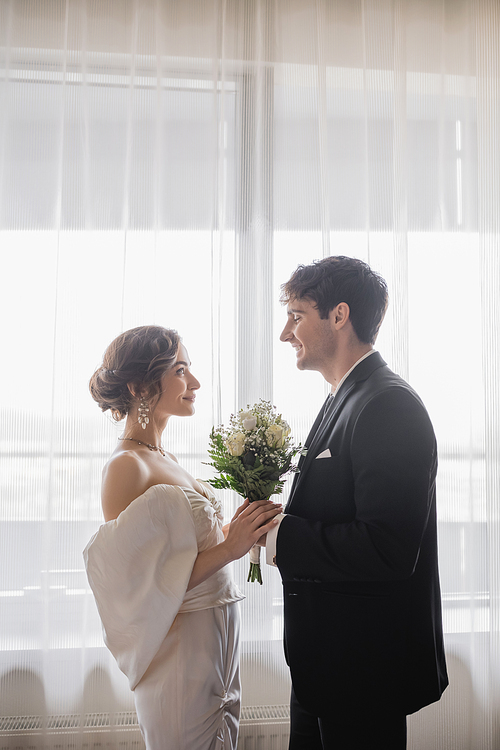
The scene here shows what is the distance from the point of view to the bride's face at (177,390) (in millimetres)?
1898

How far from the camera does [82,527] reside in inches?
91.5

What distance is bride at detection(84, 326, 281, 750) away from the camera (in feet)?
5.15

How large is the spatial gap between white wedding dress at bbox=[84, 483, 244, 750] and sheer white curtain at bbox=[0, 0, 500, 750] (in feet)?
2.44

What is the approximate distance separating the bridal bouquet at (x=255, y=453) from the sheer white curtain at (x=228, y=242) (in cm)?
76

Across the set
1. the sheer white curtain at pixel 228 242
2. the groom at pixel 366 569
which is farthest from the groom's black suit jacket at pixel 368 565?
the sheer white curtain at pixel 228 242

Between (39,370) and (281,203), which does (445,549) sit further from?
(39,370)

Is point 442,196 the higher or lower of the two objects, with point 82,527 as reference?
higher

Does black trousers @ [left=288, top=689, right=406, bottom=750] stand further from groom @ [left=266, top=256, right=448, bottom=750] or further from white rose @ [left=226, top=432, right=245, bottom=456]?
→ white rose @ [left=226, top=432, right=245, bottom=456]

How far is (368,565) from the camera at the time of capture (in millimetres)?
1382

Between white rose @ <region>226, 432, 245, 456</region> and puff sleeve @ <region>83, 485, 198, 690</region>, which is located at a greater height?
white rose @ <region>226, 432, 245, 456</region>

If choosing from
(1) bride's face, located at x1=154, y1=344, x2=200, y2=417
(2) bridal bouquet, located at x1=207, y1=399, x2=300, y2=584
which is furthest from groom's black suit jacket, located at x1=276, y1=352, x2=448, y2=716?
(1) bride's face, located at x1=154, y1=344, x2=200, y2=417

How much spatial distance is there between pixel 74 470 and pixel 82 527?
0.82ft

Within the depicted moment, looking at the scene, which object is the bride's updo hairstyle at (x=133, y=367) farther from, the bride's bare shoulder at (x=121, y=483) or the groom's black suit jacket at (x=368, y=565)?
the groom's black suit jacket at (x=368, y=565)

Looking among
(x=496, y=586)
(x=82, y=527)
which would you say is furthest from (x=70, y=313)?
(x=496, y=586)
